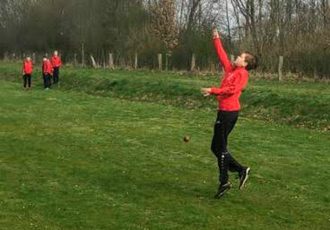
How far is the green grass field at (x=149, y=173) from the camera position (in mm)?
9477

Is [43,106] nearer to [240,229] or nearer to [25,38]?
[240,229]

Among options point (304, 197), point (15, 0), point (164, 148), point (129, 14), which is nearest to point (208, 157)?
point (164, 148)

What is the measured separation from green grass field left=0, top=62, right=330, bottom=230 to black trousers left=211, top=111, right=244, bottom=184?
53 cm

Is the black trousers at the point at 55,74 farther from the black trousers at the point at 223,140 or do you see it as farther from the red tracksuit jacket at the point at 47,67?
the black trousers at the point at 223,140

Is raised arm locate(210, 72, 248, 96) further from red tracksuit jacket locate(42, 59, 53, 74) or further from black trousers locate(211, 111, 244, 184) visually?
red tracksuit jacket locate(42, 59, 53, 74)

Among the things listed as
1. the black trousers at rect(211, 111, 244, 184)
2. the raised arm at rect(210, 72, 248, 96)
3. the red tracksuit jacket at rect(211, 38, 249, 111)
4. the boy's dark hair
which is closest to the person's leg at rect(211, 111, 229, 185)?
the black trousers at rect(211, 111, 244, 184)

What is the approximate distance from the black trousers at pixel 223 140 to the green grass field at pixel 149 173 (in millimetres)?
529

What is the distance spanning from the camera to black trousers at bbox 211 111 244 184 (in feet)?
34.5

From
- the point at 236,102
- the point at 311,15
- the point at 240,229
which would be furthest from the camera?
the point at 311,15

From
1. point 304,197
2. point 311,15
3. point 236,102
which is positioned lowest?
point 304,197

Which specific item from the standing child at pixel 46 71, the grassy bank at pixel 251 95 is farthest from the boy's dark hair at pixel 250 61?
the standing child at pixel 46 71

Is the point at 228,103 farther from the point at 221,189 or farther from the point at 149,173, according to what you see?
the point at 149,173

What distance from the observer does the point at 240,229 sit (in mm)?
8977

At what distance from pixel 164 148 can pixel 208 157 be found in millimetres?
1550
